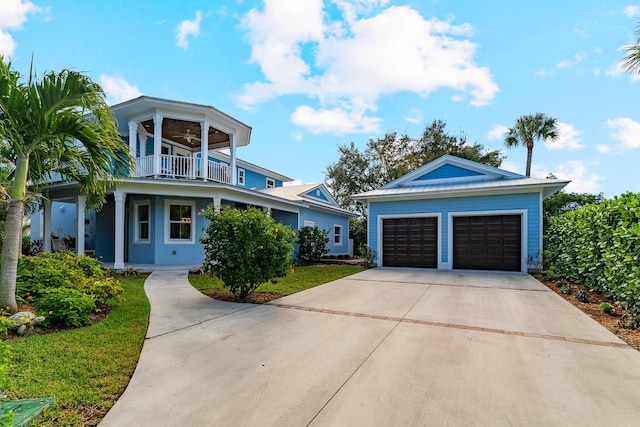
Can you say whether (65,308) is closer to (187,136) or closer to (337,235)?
(187,136)

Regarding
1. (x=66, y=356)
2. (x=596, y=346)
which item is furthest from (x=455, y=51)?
(x=66, y=356)

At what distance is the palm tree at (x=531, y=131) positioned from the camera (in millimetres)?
19656

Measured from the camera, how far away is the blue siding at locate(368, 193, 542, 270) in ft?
35.0

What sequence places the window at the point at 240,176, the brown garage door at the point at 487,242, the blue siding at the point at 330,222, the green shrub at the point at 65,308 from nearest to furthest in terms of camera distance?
the green shrub at the point at 65,308 → the brown garage door at the point at 487,242 → the blue siding at the point at 330,222 → the window at the point at 240,176

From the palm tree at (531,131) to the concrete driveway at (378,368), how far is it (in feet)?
61.6

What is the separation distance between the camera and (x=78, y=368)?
2998 mm

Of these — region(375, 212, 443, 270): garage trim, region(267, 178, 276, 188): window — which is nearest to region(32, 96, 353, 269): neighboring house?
region(375, 212, 443, 270): garage trim

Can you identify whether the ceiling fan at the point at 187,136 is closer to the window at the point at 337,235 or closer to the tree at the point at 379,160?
the window at the point at 337,235

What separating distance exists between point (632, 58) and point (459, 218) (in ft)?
22.4

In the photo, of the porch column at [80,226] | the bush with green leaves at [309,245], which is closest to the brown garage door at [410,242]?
the bush with green leaves at [309,245]

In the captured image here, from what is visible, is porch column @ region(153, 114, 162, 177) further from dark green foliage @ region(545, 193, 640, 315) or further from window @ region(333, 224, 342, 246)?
dark green foliage @ region(545, 193, 640, 315)

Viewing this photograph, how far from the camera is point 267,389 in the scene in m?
2.70

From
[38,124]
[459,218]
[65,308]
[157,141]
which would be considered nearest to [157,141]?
[157,141]

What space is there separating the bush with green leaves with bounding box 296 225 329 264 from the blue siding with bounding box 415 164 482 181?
5611mm
